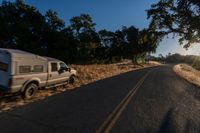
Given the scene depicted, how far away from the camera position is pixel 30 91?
11.3 meters

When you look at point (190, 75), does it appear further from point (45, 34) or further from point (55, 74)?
point (45, 34)

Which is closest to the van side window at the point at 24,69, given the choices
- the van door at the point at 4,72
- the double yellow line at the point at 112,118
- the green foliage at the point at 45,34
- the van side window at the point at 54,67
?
the van door at the point at 4,72

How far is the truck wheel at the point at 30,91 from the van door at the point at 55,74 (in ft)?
4.44

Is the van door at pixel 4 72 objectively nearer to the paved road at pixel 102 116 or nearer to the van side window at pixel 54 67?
the paved road at pixel 102 116

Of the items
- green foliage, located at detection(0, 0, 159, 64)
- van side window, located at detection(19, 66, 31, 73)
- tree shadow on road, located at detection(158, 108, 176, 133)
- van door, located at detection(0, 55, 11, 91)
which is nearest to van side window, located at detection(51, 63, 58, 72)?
van side window, located at detection(19, 66, 31, 73)

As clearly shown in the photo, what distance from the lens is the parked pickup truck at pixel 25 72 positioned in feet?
33.1

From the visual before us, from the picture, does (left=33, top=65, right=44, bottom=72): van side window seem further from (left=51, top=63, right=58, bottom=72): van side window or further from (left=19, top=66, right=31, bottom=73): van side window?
(left=51, top=63, right=58, bottom=72): van side window

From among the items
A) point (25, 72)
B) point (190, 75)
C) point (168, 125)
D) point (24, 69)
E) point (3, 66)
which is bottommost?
point (168, 125)

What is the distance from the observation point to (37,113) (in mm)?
7910

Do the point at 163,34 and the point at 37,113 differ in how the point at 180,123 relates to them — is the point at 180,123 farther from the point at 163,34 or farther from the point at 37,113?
the point at 163,34

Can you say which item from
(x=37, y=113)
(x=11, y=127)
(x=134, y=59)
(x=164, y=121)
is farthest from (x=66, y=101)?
(x=134, y=59)

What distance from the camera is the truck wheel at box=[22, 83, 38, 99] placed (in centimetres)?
1088

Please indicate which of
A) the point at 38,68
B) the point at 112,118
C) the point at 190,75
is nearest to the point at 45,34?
the point at 190,75

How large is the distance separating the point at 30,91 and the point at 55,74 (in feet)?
7.91
